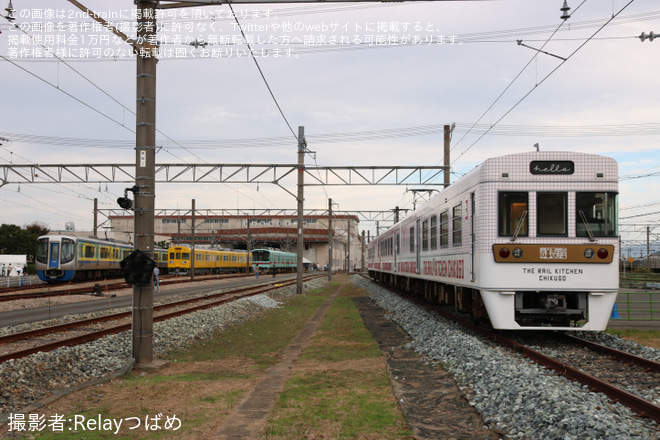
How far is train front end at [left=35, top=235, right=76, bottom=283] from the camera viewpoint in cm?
3694

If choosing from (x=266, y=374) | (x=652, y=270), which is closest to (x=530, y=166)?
(x=266, y=374)

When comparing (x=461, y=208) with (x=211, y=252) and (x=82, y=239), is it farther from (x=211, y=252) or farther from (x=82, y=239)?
(x=211, y=252)

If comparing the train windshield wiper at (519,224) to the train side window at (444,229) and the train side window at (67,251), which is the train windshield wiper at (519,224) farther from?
the train side window at (67,251)

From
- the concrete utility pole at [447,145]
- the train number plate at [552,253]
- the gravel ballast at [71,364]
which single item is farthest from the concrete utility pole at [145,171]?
the concrete utility pole at [447,145]

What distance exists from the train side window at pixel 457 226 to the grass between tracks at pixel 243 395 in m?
2.88

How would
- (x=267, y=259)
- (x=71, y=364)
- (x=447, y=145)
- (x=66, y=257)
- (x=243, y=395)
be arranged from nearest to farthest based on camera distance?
(x=243, y=395), (x=71, y=364), (x=447, y=145), (x=66, y=257), (x=267, y=259)

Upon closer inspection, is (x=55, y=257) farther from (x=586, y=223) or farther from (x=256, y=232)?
(x=256, y=232)

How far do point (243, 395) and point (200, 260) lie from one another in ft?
165

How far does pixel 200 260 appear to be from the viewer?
56.7 metres

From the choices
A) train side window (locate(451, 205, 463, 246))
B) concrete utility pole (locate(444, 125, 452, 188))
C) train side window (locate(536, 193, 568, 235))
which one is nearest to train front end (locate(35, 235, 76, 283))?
concrete utility pole (locate(444, 125, 452, 188))

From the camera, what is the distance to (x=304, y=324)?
1694 centimetres

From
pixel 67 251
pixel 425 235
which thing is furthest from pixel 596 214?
pixel 67 251

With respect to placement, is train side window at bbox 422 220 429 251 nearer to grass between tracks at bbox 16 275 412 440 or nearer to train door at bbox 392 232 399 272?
grass between tracks at bbox 16 275 412 440

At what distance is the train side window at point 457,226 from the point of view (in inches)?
502
